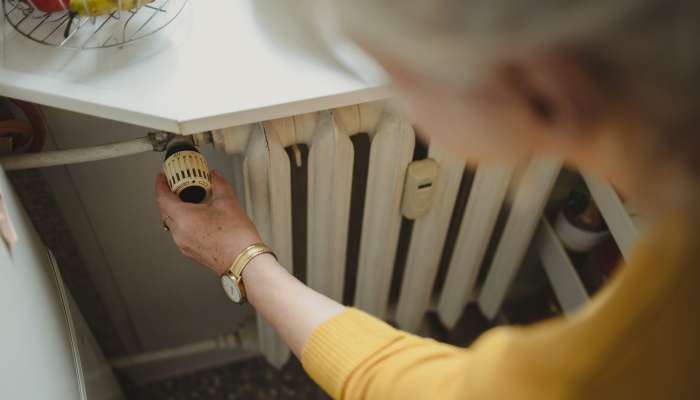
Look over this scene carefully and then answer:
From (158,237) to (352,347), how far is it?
463mm

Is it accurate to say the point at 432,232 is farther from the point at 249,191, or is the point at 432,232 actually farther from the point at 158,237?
the point at 158,237

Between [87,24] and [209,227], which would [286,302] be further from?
[87,24]

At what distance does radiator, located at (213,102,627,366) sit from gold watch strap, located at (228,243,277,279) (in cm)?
9

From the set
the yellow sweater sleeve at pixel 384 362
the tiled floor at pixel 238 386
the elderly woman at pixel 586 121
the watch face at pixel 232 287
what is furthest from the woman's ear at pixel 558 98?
the tiled floor at pixel 238 386

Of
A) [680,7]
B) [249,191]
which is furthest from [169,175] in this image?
[680,7]

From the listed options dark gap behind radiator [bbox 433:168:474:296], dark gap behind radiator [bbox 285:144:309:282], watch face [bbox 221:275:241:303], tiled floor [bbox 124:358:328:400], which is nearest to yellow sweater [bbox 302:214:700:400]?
watch face [bbox 221:275:241:303]

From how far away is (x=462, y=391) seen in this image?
446 millimetres

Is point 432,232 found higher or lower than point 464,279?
higher

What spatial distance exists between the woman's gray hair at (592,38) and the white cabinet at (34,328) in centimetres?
40

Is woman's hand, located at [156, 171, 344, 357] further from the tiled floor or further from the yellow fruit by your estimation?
the tiled floor

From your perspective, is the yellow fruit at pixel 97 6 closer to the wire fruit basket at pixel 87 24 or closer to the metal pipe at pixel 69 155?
the wire fruit basket at pixel 87 24

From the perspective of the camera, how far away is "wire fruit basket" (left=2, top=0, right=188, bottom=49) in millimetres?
620

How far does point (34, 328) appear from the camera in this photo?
1.92ft

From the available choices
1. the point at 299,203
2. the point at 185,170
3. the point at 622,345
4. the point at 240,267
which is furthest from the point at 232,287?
the point at 622,345
